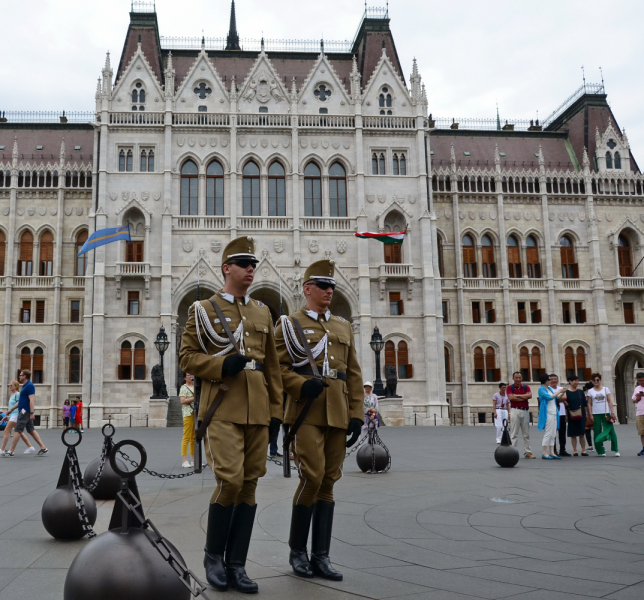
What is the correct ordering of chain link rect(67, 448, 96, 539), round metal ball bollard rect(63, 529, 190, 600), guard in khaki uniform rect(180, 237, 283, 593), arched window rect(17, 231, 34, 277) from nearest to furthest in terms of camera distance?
round metal ball bollard rect(63, 529, 190, 600)
guard in khaki uniform rect(180, 237, 283, 593)
chain link rect(67, 448, 96, 539)
arched window rect(17, 231, 34, 277)

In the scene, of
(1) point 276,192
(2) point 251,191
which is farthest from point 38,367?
(1) point 276,192

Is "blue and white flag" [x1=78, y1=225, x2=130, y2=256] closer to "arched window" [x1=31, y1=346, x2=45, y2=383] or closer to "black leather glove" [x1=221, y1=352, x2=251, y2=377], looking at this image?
"arched window" [x1=31, y1=346, x2=45, y2=383]

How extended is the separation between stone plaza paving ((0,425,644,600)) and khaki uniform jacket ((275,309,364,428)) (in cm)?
116

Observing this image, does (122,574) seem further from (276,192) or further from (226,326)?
(276,192)

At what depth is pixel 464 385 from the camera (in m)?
41.0

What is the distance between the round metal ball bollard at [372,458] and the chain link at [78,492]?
6.04 metres

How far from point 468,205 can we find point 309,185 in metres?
11.3

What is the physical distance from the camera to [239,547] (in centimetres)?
480

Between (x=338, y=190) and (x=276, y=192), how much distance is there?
3.42 metres

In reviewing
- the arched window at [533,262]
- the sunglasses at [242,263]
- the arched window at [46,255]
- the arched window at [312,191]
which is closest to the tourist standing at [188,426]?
the sunglasses at [242,263]

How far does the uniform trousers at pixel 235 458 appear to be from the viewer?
4.75m

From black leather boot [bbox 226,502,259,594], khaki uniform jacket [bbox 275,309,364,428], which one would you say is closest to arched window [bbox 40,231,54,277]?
khaki uniform jacket [bbox 275,309,364,428]

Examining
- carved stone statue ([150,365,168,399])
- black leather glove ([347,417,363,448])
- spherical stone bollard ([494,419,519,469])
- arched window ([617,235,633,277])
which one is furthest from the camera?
arched window ([617,235,633,277])

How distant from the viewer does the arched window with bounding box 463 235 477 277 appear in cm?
4353
